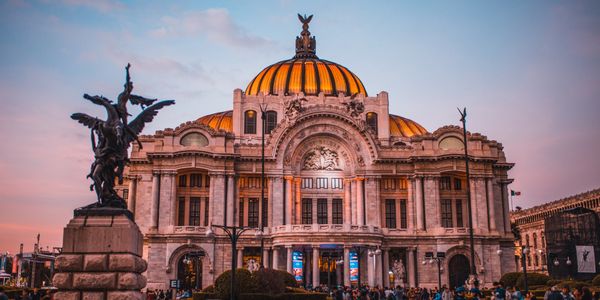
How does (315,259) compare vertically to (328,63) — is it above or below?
below

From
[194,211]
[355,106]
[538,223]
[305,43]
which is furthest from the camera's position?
[538,223]

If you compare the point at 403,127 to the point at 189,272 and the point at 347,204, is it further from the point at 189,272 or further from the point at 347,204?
the point at 189,272

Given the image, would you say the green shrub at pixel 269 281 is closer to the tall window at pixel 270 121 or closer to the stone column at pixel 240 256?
the stone column at pixel 240 256

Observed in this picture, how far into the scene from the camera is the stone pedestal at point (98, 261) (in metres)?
17.2

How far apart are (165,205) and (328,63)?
30869 mm

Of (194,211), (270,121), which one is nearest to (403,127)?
(270,121)

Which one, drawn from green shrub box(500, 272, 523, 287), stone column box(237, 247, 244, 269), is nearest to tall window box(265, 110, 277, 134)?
stone column box(237, 247, 244, 269)

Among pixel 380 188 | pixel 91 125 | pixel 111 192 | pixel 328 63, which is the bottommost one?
pixel 111 192

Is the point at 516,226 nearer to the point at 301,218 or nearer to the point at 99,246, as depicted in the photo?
the point at 301,218

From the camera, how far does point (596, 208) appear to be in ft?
270

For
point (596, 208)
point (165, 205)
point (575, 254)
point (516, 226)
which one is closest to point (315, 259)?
point (165, 205)

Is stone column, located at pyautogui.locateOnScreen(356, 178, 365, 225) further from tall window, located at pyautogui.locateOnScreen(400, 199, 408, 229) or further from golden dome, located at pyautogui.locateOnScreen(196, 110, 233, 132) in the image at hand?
golden dome, located at pyautogui.locateOnScreen(196, 110, 233, 132)

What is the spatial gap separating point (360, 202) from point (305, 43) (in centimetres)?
3190

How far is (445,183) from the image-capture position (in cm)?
6975
